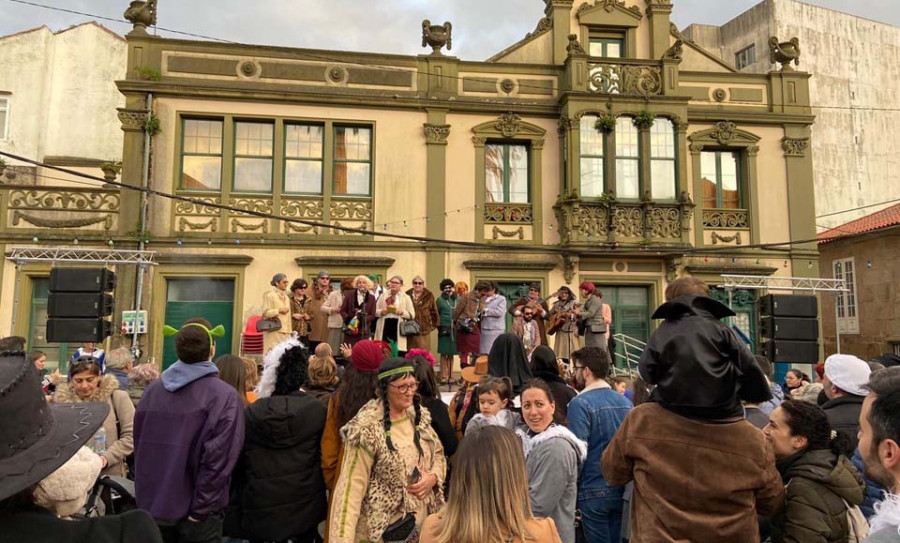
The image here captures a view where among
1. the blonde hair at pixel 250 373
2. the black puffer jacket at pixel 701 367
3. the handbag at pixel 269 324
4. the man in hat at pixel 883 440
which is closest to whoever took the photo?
the man in hat at pixel 883 440

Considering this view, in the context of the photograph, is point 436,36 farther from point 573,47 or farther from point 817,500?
point 817,500

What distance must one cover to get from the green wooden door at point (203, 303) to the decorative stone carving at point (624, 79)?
11.6 metres

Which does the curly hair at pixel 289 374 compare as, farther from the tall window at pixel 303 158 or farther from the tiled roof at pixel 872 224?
the tiled roof at pixel 872 224

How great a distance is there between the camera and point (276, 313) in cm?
1174

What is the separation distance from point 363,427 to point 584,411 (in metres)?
1.82

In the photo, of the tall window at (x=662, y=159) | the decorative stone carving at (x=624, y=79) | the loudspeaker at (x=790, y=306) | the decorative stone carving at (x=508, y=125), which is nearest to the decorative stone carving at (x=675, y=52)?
the decorative stone carving at (x=624, y=79)

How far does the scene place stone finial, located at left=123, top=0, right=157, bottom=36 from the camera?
17.0 metres

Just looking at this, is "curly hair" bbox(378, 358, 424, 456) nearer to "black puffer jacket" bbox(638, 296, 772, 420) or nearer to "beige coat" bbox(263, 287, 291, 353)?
"black puffer jacket" bbox(638, 296, 772, 420)

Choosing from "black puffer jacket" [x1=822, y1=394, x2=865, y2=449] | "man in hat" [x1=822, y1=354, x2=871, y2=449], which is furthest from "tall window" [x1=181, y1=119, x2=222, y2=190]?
"black puffer jacket" [x1=822, y1=394, x2=865, y2=449]

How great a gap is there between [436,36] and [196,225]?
8.47m

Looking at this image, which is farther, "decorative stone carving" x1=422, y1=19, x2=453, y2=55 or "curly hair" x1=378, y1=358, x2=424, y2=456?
"decorative stone carving" x1=422, y1=19, x2=453, y2=55

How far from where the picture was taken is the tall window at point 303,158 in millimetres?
17688

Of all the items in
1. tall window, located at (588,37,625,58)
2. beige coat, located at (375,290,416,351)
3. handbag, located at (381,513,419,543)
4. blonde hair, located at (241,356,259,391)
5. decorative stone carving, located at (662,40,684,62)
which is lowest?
handbag, located at (381,513,419,543)

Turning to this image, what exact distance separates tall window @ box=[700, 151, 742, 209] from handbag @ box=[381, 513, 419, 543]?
17652mm
